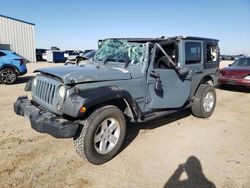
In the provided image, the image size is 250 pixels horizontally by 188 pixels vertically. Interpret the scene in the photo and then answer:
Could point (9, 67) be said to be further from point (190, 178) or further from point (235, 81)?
point (190, 178)

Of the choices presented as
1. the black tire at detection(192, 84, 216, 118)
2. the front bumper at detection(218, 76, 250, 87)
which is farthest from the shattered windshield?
the front bumper at detection(218, 76, 250, 87)

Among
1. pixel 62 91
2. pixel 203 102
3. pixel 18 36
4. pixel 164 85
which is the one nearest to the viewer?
pixel 62 91

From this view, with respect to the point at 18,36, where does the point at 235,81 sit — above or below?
below

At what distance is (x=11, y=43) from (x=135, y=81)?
1080 inches

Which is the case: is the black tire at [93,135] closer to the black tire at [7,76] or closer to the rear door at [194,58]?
the rear door at [194,58]

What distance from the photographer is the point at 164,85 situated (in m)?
5.02

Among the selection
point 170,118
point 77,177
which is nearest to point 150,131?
point 170,118

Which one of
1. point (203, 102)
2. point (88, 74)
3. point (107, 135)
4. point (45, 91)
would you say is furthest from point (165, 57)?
point (45, 91)

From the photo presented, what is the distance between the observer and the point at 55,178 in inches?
140

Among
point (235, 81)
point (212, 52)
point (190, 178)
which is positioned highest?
point (212, 52)

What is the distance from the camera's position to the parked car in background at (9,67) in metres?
11.4

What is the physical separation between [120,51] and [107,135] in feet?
6.21

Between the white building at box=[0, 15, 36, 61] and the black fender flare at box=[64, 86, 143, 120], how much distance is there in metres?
26.1

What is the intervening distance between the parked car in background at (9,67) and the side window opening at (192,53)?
28.5 feet
